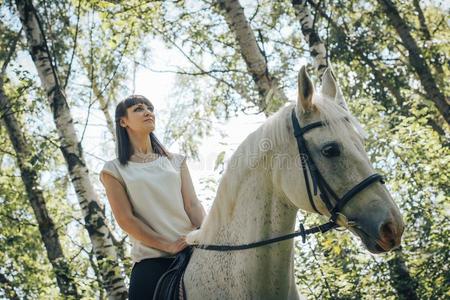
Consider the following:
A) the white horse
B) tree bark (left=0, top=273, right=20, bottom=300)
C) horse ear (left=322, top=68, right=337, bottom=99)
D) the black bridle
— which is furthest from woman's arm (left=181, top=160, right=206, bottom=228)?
tree bark (left=0, top=273, right=20, bottom=300)

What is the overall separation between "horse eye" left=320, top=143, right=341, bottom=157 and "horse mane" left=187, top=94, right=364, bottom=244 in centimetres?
11

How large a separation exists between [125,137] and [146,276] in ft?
3.70

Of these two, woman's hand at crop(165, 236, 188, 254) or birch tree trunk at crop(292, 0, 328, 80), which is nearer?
woman's hand at crop(165, 236, 188, 254)

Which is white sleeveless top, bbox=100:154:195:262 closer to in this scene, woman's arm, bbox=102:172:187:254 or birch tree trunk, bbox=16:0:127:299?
woman's arm, bbox=102:172:187:254

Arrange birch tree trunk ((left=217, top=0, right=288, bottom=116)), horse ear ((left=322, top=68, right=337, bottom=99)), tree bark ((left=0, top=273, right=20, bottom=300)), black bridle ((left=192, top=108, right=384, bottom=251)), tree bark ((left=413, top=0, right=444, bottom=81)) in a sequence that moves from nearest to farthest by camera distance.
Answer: black bridle ((left=192, top=108, right=384, bottom=251)), horse ear ((left=322, top=68, right=337, bottom=99)), birch tree trunk ((left=217, top=0, right=288, bottom=116)), tree bark ((left=0, top=273, right=20, bottom=300)), tree bark ((left=413, top=0, right=444, bottom=81))

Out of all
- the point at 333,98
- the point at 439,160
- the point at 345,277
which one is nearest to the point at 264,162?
the point at 333,98

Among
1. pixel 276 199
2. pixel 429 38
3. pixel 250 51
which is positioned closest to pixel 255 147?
pixel 276 199

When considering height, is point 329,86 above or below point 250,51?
below

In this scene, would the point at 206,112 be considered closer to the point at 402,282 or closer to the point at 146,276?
the point at 402,282

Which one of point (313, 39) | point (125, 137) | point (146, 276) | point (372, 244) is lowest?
point (372, 244)

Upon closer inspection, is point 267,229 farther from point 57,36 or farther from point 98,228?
point 57,36

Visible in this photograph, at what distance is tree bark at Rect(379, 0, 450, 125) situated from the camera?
14078 millimetres

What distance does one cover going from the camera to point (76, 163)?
650 cm

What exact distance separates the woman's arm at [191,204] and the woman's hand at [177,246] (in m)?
0.46
